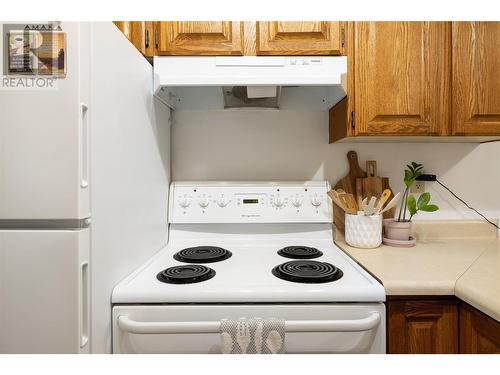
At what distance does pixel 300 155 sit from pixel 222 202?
0.48 m

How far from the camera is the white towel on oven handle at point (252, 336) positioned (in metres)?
0.78

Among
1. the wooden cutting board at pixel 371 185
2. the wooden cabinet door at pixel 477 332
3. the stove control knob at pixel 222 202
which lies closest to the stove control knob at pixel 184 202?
the stove control knob at pixel 222 202

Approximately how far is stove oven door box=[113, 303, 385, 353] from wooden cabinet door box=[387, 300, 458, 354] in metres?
0.07

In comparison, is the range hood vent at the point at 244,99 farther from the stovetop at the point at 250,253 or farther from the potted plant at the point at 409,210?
the potted plant at the point at 409,210

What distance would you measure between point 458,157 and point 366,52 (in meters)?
0.82

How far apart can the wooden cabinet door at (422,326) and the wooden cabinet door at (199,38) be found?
43.6 inches

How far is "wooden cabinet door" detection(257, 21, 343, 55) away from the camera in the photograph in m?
1.18

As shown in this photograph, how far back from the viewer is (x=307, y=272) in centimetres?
96

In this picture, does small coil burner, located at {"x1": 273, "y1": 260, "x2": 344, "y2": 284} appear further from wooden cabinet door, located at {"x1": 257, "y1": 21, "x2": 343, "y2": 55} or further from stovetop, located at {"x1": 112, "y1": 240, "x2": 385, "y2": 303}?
wooden cabinet door, located at {"x1": 257, "y1": 21, "x2": 343, "y2": 55}

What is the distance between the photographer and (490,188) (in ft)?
5.08

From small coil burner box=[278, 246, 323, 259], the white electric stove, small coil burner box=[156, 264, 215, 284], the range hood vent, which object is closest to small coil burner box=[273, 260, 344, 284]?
the white electric stove

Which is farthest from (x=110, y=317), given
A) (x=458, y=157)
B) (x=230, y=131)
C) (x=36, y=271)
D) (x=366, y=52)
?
(x=458, y=157)

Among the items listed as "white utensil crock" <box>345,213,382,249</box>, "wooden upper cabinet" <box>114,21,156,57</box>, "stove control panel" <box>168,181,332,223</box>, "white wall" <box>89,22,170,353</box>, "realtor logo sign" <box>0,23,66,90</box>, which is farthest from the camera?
"stove control panel" <box>168,181,332,223</box>

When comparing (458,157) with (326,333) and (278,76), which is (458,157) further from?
(326,333)
